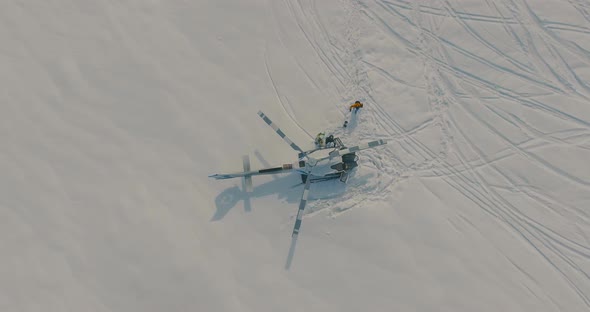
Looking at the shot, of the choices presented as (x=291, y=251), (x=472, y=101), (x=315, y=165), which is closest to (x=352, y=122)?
(x=315, y=165)

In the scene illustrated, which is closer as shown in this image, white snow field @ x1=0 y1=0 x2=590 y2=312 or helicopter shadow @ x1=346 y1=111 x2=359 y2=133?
white snow field @ x1=0 y1=0 x2=590 y2=312

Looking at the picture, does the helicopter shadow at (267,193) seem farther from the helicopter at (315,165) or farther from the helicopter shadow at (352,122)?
the helicopter shadow at (352,122)

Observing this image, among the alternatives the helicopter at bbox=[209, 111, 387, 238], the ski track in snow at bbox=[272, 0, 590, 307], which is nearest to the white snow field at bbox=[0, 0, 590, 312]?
the ski track in snow at bbox=[272, 0, 590, 307]

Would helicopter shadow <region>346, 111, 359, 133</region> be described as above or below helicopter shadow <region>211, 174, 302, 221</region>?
above

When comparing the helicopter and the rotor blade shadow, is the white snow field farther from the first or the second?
the helicopter

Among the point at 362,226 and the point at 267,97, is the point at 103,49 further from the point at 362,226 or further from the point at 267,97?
the point at 362,226

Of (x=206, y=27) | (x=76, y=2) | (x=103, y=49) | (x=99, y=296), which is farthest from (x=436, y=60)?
(x=99, y=296)

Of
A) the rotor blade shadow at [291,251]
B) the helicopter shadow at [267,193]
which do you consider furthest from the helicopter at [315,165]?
the helicopter shadow at [267,193]
